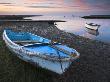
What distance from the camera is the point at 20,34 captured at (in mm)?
23234

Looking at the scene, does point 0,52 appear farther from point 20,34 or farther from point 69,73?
point 69,73

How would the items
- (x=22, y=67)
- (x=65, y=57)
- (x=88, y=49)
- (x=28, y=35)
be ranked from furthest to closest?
1. (x=88, y=49)
2. (x=28, y=35)
3. (x=22, y=67)
4. (x=65, y=57)

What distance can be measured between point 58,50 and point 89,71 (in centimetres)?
362

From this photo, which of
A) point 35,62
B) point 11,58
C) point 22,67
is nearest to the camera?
point 35,62

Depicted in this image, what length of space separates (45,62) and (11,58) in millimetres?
5501

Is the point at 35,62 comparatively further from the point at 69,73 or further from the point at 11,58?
the point at 11,58

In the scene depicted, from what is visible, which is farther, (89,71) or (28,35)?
(28,35)

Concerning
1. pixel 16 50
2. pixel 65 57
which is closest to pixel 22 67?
pixel 16 50

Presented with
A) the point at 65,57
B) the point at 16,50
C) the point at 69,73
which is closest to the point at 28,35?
the point at 16,50

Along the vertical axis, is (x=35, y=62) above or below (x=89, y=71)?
above

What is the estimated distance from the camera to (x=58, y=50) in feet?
53.5

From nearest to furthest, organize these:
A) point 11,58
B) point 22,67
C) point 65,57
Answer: point 65,57, point 22,67, point 11,58

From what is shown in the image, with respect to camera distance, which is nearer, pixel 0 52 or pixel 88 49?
pixel 0 52

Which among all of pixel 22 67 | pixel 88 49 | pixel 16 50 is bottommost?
pixel 88 49
